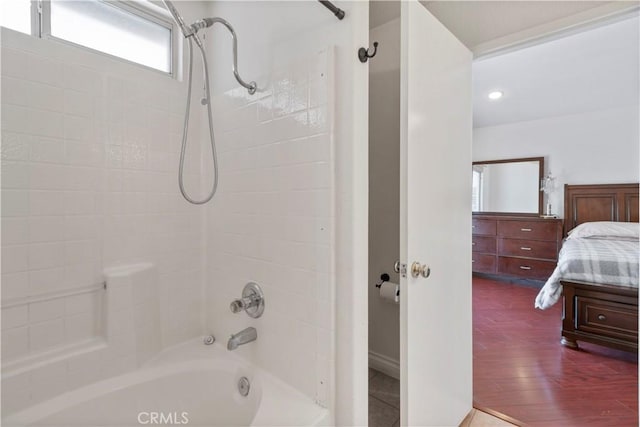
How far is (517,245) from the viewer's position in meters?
4.38

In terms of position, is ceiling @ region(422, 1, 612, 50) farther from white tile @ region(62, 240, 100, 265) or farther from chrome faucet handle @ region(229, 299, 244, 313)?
white tile @ region(62, 240, 100, 265)

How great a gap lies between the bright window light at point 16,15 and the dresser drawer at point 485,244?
524 centimetres

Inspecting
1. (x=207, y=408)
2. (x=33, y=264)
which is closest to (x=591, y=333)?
(x=207, y=408)

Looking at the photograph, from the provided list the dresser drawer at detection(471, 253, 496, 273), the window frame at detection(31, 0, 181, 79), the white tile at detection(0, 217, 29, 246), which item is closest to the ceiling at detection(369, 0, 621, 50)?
the window frame at detection(31, 0, 181, 79)

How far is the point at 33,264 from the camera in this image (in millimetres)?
1267

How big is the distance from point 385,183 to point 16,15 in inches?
77.1

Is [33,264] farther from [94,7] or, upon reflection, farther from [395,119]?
[395,119]

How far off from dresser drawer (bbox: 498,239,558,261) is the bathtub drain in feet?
14.3

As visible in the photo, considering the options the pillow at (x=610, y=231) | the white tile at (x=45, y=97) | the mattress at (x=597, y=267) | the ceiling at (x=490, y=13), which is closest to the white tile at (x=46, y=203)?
the white tile at (x=45, y=97)

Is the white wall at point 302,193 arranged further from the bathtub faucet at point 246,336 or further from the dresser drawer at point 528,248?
the dresser drawer at point 528,248

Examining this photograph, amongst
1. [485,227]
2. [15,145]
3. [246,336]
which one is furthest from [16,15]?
[485,227]

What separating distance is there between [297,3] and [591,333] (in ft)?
10.1

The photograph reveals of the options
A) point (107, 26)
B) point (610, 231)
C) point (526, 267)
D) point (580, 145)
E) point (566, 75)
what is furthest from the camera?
point (526, 267)

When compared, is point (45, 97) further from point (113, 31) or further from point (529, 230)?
point (529, 230)
